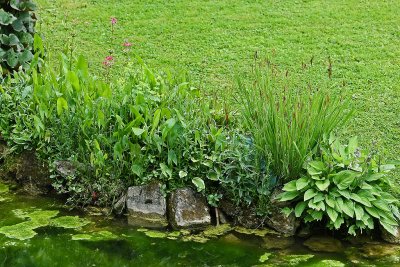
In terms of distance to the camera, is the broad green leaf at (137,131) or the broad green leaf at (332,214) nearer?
the broad green leaf at (332,214)

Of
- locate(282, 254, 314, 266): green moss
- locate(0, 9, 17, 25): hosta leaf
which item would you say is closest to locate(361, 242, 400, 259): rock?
locate(282, 254, 314, 266): green moss

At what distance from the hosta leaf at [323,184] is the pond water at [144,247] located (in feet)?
1.69

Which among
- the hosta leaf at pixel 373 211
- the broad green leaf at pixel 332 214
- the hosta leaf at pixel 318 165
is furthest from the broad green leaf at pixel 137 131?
the hosta leaf at pixel 373 211

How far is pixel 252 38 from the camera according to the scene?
10445 millimetres

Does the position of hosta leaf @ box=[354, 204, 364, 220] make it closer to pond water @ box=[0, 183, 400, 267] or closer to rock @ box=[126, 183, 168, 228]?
pond water @ box=[0, 183, 400, 267]

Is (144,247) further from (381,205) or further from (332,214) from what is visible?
(381,205)

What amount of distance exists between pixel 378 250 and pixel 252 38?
5.23 m

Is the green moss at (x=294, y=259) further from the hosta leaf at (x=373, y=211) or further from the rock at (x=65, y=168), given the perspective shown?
the rock at (x=65, y=168)

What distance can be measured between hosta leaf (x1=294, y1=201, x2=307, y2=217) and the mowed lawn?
6.83 ft

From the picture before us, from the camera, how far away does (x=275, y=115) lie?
19.9 ft

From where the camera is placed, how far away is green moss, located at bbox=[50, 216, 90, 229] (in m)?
6.34

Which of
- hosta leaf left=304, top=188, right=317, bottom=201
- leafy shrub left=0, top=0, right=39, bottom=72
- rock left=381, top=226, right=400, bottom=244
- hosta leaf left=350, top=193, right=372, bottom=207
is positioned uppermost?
leafy shrub left=0, top=0, right=39, bottom=72

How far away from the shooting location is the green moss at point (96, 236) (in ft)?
20.1

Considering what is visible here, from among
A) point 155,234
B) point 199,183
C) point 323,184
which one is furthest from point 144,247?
point 323,184
